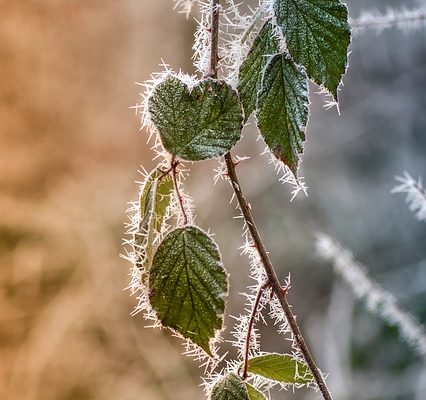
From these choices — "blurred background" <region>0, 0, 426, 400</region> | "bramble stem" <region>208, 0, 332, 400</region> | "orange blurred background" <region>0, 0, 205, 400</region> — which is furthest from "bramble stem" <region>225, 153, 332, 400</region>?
"orange blurred background" <region>0, 0, 205, 400</region>

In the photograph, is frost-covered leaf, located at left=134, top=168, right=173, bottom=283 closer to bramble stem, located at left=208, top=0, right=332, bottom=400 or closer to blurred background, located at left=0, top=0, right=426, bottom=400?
bramble stem, located at left=208, top=0, right=332, bottom=400

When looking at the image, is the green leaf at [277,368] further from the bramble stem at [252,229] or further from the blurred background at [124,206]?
the blurred background at [124,206]

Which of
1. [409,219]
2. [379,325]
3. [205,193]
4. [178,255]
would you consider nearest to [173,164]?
[178,255]

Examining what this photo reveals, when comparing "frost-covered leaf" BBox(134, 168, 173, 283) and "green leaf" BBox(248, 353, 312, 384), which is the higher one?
"frost-covered leaf" BBox(134, 168, 173, 283)

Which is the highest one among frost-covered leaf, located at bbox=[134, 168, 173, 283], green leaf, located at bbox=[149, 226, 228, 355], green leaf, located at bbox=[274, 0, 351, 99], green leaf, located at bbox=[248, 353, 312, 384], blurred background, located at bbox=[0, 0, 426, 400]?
blurred background, located at bbox=[0, 0, 426, 400]

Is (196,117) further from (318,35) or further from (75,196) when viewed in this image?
(75,196)

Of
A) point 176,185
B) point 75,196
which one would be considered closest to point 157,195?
point 176,185

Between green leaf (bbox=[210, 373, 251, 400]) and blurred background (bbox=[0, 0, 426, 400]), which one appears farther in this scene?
blurred background (bbox=[0, 0, 426, 400])

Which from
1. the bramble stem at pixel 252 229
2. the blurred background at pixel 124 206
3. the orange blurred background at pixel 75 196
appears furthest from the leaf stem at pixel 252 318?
the orange blurred background at pixel 75 196
